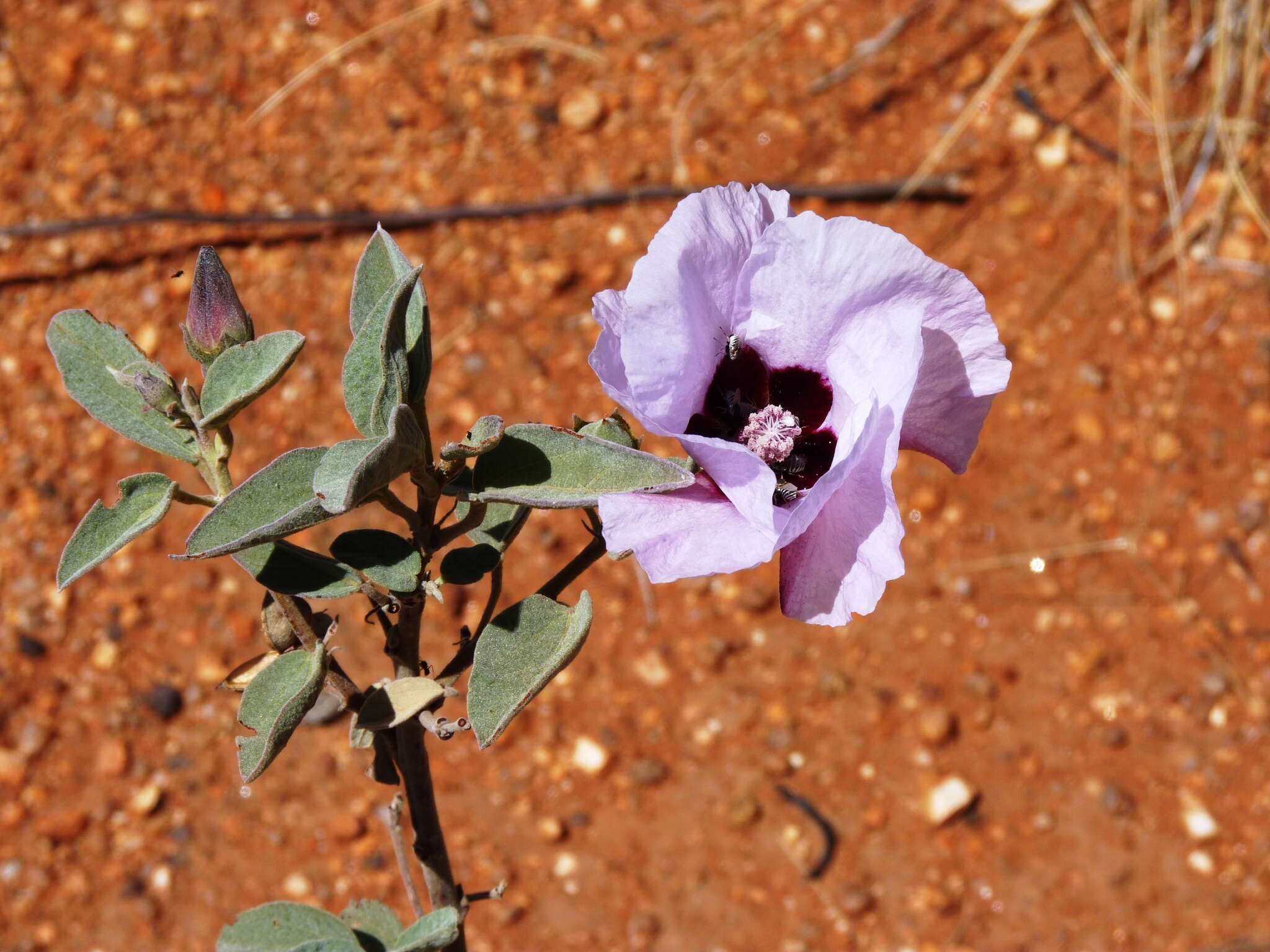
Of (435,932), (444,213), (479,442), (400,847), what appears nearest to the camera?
(479,442)

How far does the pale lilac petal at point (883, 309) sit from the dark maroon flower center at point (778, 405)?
46 millimetres

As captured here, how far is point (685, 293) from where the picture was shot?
1.18 metres

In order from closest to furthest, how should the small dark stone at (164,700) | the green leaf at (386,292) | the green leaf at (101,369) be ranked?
1. the green leaf at (386,292)
2. the green leaf at (101,369)
3. the small dark stone at (164,700)

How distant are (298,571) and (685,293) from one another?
499 millimetres

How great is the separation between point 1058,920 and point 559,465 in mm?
2695

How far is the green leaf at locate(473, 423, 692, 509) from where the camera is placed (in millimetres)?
1062

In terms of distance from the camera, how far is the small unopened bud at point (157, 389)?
119 cm

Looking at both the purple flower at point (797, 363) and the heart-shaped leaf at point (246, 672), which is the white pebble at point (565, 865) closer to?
the heart-shaped leaf at point (246, 672)

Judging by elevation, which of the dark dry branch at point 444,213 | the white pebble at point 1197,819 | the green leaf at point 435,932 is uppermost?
the green leaf at point 435,932

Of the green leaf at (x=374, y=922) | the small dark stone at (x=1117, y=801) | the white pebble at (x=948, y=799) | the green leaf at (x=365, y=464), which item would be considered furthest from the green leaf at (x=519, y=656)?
the small dark stone at (x=1117, y=801)

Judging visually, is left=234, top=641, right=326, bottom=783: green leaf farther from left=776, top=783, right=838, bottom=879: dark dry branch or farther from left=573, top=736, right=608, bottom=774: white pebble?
left=776, top=783, right=838, bottom=879: dark dry branch

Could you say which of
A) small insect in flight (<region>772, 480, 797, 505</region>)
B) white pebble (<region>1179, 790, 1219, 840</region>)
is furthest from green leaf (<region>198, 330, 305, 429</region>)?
white pebble (<region>1179, 790, 1219, 840</region>)

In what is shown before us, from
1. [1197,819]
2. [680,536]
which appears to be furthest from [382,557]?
[1197,819]

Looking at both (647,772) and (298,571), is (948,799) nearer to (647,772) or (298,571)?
(647,772)
